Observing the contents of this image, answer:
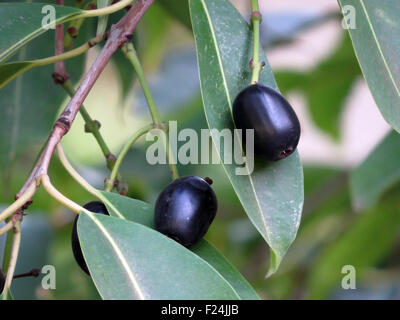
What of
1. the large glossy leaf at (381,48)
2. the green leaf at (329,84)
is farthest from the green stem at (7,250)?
the green leaf at (329,84)

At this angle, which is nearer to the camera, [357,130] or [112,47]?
[112,47]

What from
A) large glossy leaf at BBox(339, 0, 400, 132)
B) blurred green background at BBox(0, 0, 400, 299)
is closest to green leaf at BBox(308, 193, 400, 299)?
blurred green background at BBox(0, 0, 400, 299)

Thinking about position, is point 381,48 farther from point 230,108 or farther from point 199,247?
point 199,247

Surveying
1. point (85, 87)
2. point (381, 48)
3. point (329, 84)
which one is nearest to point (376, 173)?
point (381, 48)
